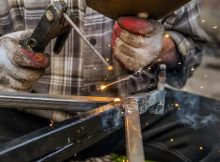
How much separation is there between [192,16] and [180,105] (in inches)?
20.0

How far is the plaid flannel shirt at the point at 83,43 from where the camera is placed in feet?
6.40

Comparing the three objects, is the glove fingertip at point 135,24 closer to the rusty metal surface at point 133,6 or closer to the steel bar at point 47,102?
the rusty metal surface at point 133,6

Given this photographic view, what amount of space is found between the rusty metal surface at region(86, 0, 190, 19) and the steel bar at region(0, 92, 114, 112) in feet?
1.11

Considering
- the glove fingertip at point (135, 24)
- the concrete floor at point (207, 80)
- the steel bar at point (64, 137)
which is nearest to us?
the steel bar at point (64, 137)

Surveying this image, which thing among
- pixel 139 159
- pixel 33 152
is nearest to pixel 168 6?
pixel 139 159

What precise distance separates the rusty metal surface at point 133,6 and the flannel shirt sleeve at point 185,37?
2.10 feet

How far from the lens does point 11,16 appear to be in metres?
2.20

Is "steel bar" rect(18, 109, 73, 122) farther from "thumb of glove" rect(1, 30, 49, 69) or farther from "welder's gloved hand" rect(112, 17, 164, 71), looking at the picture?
"welder's gloved hand" rect(112, 17, 164, 71)

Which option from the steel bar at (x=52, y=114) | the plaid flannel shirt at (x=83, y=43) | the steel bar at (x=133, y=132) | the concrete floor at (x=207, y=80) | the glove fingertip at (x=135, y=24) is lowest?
the concrete floor at (x=207, y=80)

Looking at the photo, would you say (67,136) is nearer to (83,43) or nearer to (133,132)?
(133,132)

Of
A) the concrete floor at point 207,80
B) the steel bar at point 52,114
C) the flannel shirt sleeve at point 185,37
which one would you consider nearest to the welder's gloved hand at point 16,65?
the steel bar at point 52,114

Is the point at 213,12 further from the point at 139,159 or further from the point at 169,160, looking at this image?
the point at 139,159

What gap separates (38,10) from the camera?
204 cm

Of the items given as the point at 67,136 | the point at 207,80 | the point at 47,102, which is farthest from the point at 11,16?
the point at 207,80
